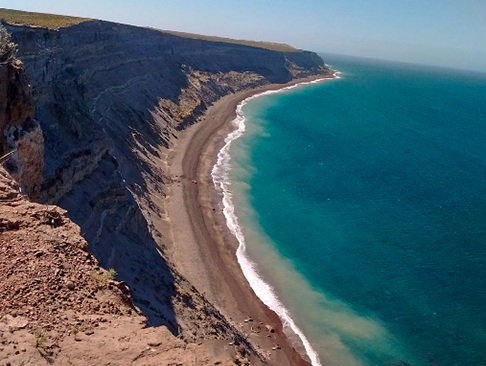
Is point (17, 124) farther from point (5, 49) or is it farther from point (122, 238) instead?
point (122, 238)

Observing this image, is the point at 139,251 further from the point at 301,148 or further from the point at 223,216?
the point at 301,148

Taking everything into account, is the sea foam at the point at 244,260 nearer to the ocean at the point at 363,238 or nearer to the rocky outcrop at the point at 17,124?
the ocean at the point at 363,238

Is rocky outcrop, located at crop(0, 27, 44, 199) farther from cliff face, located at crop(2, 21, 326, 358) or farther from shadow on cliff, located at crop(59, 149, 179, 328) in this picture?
shadow on cliff, located at crop(59, 149, 179, 328)

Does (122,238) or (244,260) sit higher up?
(122,238)

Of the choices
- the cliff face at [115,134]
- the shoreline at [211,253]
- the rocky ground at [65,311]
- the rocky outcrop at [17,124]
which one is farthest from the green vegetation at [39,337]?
Answer: the shoreline at [211,253]

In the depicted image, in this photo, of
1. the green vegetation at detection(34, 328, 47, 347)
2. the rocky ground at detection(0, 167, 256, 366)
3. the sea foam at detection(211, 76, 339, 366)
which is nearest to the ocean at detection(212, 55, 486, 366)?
the sea foam at detection(211, 76, 339, 366)

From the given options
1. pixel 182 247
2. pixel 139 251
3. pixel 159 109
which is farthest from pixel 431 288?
pixel 159 109

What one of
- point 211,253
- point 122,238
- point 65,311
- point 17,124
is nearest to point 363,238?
point 211,253
